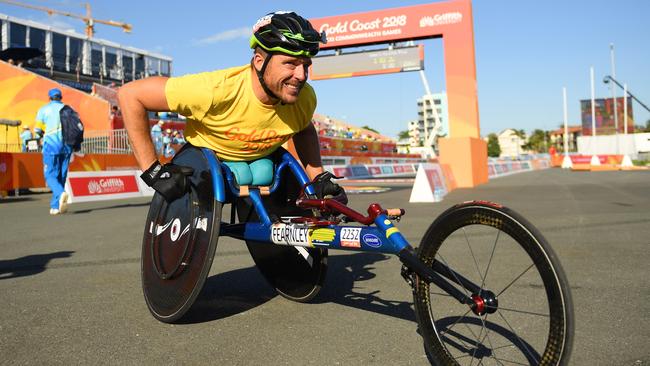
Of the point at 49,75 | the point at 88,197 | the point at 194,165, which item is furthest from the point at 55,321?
the point at 49,75

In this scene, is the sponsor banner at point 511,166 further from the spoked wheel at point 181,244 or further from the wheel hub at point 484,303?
the wheel hub at point 484,303

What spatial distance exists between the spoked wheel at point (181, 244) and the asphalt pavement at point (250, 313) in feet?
0.59

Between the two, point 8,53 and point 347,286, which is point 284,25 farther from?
point 8,53

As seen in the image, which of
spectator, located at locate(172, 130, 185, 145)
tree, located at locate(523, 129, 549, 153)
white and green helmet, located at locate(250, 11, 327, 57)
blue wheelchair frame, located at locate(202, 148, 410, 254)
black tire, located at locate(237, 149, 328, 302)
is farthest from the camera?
tree, located at locate(523, 129, 549, 153)

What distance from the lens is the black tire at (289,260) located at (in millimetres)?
3479

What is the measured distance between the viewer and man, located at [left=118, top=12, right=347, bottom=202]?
2.97m

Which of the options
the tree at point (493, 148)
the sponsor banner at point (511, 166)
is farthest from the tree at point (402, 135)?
the sponsor banner at point (511, 166)

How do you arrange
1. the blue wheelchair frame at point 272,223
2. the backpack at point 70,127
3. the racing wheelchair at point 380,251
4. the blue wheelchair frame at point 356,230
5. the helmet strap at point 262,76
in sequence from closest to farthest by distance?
the racing wheelchair at point 380,251 < the blue wheelchair frame at point 356,230 < the blue wheelchair frame at point 272,223 < the helmet strap at point 262,76 < the backpack at point 70,127

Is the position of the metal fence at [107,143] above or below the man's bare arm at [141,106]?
above

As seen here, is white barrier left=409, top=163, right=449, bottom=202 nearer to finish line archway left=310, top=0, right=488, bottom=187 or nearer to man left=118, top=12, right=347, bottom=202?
finish line archway left=310, top=0, right=488, bottom=187

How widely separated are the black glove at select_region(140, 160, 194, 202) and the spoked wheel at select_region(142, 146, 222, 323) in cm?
6

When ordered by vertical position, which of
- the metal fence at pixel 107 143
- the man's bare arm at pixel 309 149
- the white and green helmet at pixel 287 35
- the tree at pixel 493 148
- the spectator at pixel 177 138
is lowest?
the man's bare arm at pixel 309 149

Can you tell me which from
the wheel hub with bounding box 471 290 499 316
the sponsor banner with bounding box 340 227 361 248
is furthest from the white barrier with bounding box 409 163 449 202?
the wheel hub with bounding box 471 290 499 316

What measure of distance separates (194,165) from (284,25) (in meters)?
0.96
